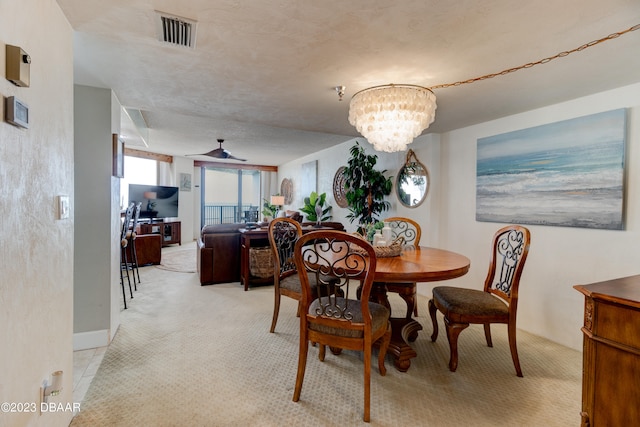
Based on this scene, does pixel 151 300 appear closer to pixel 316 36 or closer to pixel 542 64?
pixel 316 36

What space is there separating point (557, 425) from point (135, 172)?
8.08 metres

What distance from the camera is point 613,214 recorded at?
7.49 feet

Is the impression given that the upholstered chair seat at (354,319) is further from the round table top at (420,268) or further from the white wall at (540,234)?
the white wall at (540,234)

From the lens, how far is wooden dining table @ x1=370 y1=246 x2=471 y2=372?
1.75 m

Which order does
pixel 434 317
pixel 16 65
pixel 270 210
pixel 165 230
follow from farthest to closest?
1. pixel 270 210
2. pixel 165 230
3. pixel 434 317
4. pixel 16 65

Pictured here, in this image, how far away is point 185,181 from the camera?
796 centimetres

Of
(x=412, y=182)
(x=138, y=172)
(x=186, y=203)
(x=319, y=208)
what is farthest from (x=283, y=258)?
(x=186, y=203)

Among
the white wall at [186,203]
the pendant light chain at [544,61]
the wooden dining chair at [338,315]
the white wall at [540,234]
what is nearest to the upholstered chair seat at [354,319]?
the wooden dining chair at [338,315]

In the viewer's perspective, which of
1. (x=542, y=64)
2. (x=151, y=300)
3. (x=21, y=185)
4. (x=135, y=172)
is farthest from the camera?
(x=135, y=172)

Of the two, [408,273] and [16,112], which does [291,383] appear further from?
[16,112]

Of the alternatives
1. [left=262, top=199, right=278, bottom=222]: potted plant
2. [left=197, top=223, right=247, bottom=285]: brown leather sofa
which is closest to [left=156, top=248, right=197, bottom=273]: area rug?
[left=197, top=223, right=247, bottom=285]: brown leather sofa

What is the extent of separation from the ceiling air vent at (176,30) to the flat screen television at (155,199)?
5657 millimetres

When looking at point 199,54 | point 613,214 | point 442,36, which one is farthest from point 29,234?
point 613,214

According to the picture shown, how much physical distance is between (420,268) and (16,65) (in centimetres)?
210
